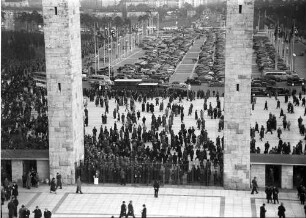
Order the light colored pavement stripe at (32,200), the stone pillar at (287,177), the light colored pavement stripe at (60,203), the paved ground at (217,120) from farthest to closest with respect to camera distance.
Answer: the paved ground at (217,120)
the stone pillar at (287,177)
the light colored pavement stripe at (32,200)
the light colored pavement stripe at (60,203)

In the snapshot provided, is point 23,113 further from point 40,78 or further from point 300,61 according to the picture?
point 300,61

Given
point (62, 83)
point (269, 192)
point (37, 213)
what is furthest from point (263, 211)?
point (62, 83)

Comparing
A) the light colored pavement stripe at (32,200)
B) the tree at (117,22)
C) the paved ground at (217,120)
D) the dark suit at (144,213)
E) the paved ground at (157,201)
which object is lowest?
the light colored pavement stripe at (32,200)

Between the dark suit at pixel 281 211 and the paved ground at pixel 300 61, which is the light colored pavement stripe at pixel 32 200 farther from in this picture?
the paved ground at pixel 300 61

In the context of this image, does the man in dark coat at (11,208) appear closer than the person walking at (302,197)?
Yes

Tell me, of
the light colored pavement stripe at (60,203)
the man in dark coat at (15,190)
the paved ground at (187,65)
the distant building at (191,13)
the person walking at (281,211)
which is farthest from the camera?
the distant building at (191,13)

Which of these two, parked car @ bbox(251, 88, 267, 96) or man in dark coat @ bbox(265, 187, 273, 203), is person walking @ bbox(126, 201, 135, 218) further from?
parked car @ bbox(251, 88, 267, 96)

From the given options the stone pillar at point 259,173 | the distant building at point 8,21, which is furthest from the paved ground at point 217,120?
the distant building at point 8,21
